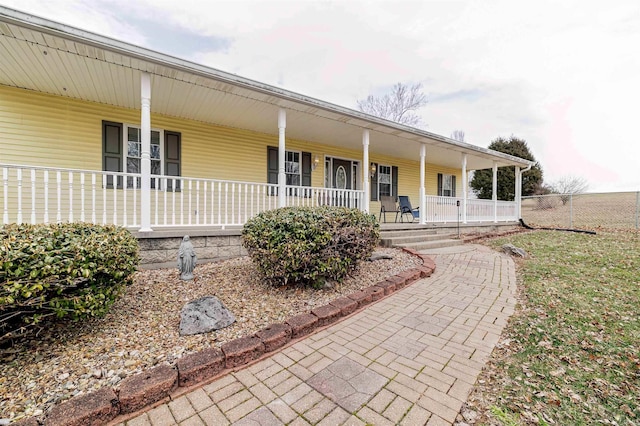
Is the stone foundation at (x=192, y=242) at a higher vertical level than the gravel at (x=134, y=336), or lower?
higher

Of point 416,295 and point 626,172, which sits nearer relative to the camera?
point 416,295

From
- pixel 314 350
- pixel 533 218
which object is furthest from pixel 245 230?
pixel 533 218

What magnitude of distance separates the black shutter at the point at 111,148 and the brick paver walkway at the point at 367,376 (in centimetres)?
564

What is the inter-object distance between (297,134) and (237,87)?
2994mm

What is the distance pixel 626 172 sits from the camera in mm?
16828

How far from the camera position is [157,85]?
189 inches

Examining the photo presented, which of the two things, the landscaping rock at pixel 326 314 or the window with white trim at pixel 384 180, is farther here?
the window with white trim at pixel 384 180

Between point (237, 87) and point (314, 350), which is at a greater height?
point (237, 87)

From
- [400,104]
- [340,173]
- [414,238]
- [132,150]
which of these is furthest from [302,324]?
[400,104]


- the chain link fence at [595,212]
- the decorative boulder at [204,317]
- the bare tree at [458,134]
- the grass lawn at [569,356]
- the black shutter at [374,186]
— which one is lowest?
the grass lawn at [569,356]

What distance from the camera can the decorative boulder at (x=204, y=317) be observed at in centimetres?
246

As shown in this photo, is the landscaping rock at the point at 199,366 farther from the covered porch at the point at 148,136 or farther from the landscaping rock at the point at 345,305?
the covered porch at the point at 148,136

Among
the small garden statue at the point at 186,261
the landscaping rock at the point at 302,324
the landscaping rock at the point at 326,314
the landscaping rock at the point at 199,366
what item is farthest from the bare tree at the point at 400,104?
the landscaping rock at the point at 199,366

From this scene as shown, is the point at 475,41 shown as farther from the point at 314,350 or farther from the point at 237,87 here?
the point at 314,350
